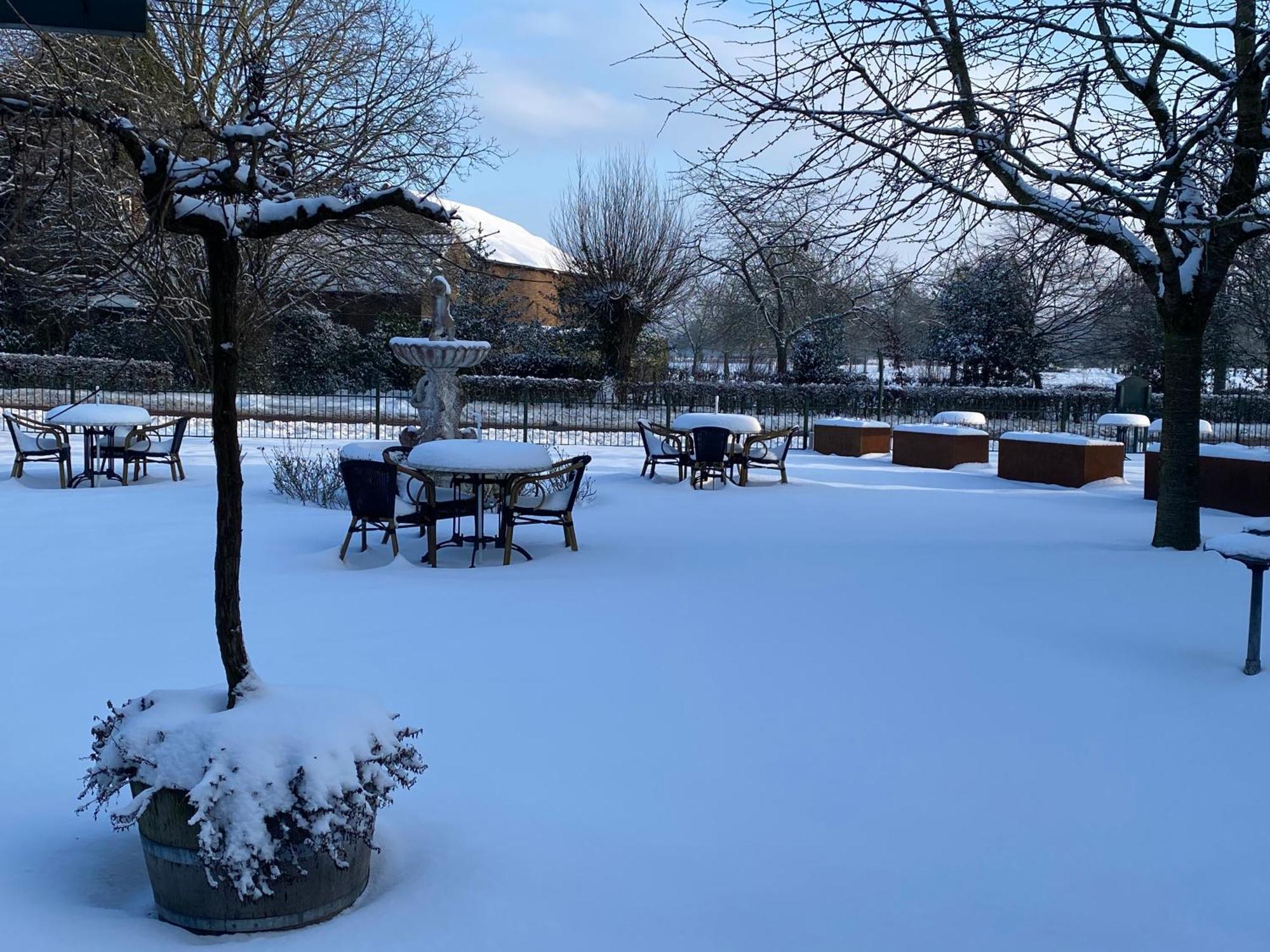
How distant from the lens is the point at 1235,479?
41.5 feet

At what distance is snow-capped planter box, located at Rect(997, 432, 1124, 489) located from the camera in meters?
15.5

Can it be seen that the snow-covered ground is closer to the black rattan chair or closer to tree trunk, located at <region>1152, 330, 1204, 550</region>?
the black rattan chair

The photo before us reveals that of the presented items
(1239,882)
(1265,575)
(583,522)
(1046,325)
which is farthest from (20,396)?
(1046,325)

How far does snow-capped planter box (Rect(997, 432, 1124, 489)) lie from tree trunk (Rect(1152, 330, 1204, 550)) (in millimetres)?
5953

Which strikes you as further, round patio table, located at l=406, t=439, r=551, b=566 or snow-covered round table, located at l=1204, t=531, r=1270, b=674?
round patio table, located at l=406, t=439, r=551, b=566

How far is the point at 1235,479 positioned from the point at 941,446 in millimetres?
6337

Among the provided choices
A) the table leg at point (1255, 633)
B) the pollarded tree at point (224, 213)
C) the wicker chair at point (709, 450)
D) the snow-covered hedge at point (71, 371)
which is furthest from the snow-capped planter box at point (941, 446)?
the snow-covered hedge at point (71, 371)

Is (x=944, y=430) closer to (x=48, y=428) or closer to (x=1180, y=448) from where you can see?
(x=1180, y=448)

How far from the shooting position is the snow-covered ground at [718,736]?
304 cm

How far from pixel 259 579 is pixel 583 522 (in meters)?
3.85

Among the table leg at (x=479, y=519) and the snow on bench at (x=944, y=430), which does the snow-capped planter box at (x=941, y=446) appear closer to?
the snow on bench at (x=944, y=430)

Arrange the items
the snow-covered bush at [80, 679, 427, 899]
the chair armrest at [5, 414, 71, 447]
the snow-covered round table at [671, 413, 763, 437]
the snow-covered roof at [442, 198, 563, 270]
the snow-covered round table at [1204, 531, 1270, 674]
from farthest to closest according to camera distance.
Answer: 1. the snow-covered roof at [442, 198, 563, 270]
2. the snow-covered round table at [671, 413, 763, 437]
3. the chair armrest at [5, 414, 71, 447]
4. the snow-covered round table at [1204, 531, 1270, 674]
5. the snow-covered bush at [80, 679, 427, 899]

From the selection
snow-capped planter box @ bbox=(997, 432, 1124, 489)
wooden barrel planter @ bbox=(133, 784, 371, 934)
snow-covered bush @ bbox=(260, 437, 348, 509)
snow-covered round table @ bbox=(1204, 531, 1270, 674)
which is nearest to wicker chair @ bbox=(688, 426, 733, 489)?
snow-covered bush @ bbox=(260, 437, 348, 509)

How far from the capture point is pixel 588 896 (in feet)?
10.2
